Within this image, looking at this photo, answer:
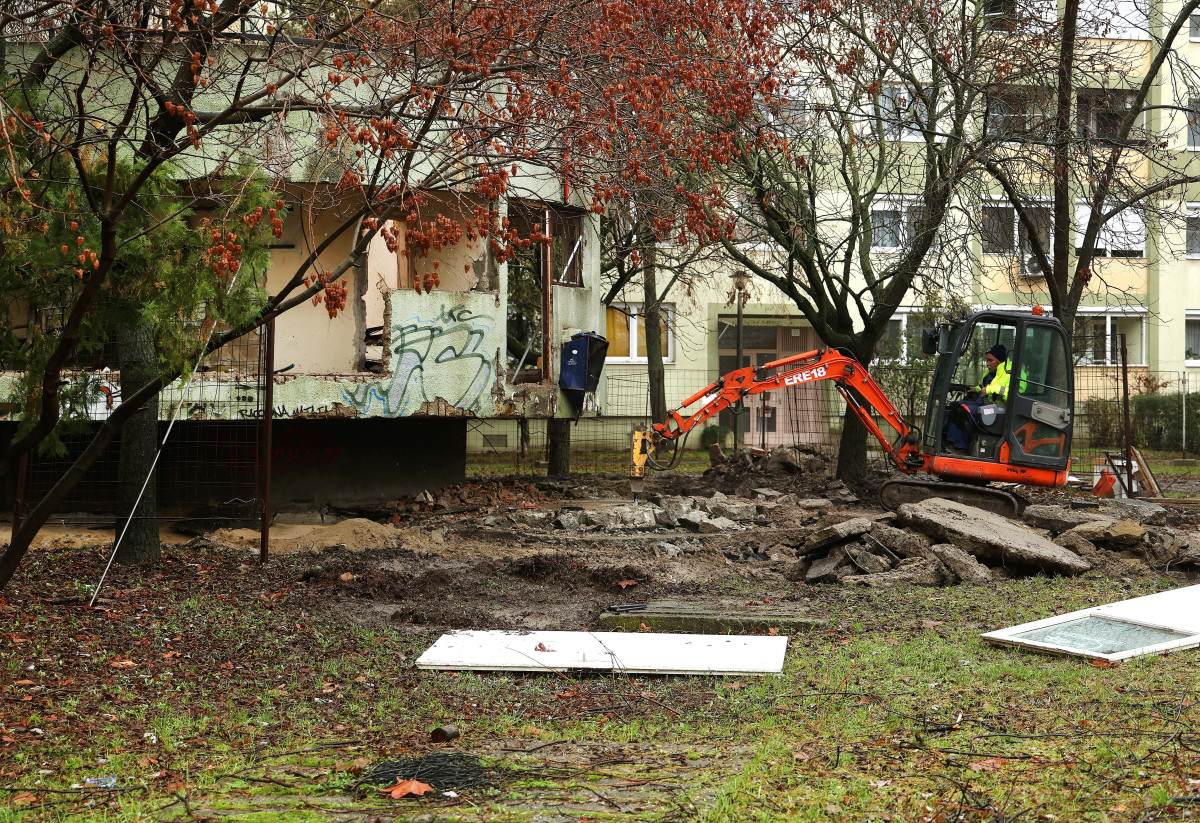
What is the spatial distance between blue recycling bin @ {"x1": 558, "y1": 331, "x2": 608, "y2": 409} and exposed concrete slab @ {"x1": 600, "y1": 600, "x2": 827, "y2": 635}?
7.27 m

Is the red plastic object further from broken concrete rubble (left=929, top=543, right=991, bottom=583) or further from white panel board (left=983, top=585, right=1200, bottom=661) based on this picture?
white panel board (left=983, top=585, right=1200, bottom=661)

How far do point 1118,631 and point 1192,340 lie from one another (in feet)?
84.8

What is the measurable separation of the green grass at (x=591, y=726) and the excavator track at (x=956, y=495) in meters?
5.27

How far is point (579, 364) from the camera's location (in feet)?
49.5

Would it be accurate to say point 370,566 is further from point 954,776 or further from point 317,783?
point 954,776

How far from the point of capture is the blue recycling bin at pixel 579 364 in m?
15.1

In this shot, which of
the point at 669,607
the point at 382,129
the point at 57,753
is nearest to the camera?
the point at 57,753

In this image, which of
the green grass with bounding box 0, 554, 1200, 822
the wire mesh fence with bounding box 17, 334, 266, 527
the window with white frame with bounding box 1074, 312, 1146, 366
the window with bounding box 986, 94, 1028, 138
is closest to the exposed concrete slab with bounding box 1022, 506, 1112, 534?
A: the green grass with bounding box 0, 554, 1200, 822

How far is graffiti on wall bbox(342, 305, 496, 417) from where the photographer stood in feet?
44.4

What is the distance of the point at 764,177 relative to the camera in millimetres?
15148

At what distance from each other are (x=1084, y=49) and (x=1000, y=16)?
123 centimetres

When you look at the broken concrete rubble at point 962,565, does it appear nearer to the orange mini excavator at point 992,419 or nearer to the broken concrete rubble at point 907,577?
the broken concrete rubble at point 907,577

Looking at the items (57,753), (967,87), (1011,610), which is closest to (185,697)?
(57,753)

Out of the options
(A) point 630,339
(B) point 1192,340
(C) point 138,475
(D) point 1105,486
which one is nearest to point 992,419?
(D) point 1105,486
